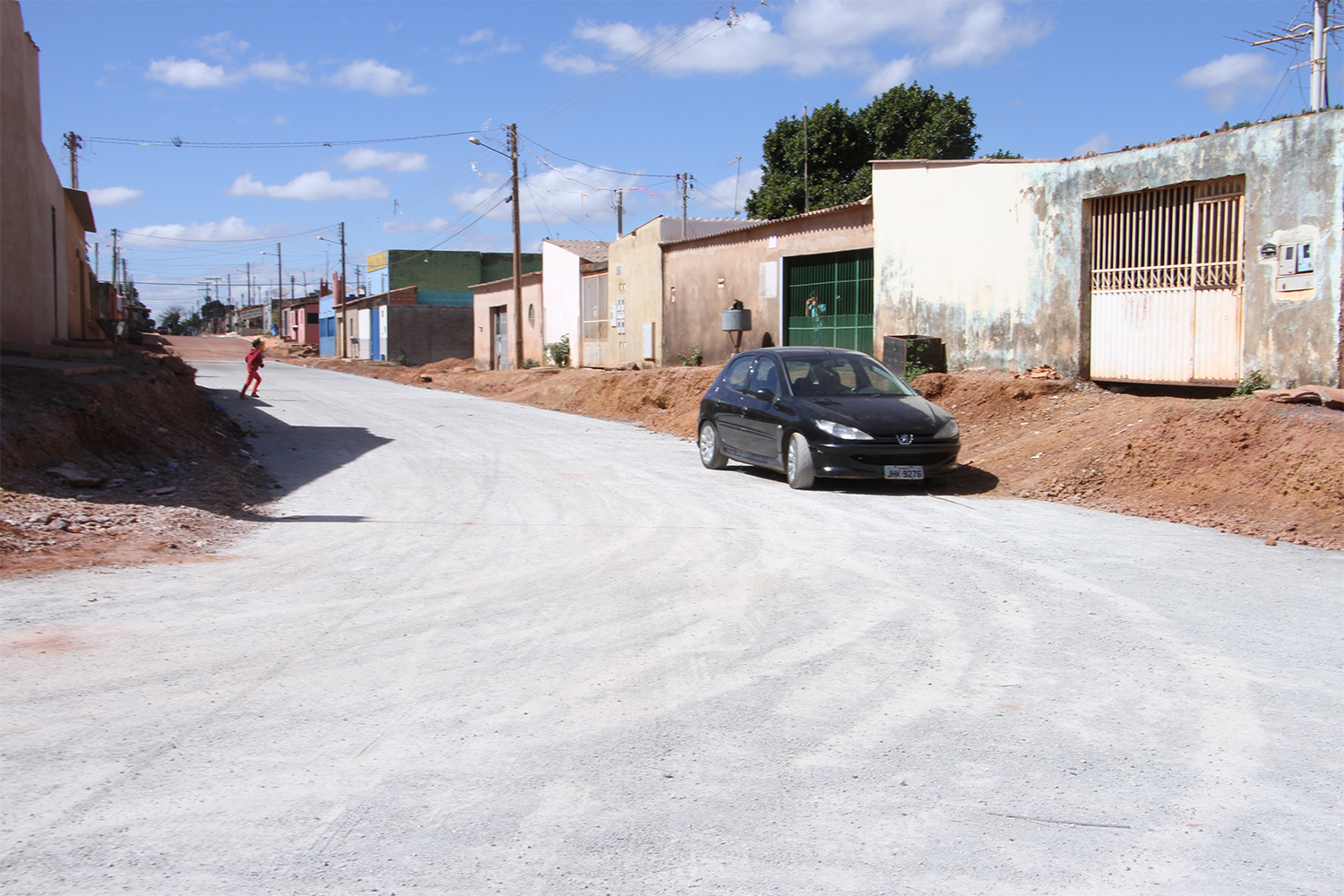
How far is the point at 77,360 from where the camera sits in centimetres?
1521

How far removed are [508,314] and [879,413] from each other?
3426 cm

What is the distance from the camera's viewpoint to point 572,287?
37062 millimetres

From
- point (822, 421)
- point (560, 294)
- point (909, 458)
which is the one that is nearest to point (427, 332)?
point (560, 294)

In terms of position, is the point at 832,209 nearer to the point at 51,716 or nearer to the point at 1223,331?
the point at 1223,331

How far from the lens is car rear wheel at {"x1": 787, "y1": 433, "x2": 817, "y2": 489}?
11516 mm

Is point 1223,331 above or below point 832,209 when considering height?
below

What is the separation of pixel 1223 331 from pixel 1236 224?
133 cm

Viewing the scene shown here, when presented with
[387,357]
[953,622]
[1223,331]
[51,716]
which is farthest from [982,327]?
[387,357]

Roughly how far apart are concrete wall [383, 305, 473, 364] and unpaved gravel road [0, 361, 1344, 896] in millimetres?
52673

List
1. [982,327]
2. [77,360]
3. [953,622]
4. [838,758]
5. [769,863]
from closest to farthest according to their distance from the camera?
1. [769,863]
2. [838,758]
3. [953,622]
4. [77,360]
5. [982,327]

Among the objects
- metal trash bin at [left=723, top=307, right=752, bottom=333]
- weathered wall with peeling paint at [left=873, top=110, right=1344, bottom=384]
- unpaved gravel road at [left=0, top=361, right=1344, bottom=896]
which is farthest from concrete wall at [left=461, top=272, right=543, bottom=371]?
unpaved gravel road at [left=0, top=361, right=1344, bottom=896]

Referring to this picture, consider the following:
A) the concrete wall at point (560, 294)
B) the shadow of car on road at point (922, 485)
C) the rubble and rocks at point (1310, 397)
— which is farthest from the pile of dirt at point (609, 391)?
the rubble and rocks at point (1310, 397)

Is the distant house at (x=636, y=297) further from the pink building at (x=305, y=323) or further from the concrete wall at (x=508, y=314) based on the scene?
the pink building at (x=305, y=323)

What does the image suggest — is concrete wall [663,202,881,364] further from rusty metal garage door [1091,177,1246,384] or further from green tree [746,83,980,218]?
green tree [746,83,980,218]
